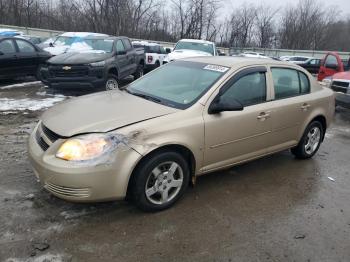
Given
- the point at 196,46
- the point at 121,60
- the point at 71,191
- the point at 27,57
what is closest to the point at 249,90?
the point at 71,191

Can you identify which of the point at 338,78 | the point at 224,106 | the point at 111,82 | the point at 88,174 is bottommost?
the point at 111,82

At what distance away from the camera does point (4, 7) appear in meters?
38.7

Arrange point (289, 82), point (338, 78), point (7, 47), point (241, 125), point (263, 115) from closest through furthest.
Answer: point (241, 125) → point (263, 115) → point (289, 82) → point (338, 78) → point (7, 47)

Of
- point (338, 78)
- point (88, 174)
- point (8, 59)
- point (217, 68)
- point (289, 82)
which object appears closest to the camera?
point (88, 174)

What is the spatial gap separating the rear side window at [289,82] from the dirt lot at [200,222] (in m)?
1.16

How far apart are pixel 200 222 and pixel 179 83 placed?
1.78 m

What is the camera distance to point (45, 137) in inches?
142

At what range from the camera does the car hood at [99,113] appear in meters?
3.41

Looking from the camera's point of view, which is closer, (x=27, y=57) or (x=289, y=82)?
(x=289, y=82)

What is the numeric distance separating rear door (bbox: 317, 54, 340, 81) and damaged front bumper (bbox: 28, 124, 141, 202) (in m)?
10.9

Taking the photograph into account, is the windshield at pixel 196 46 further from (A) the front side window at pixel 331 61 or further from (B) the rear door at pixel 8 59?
(B) the rear door at pixel 8 59

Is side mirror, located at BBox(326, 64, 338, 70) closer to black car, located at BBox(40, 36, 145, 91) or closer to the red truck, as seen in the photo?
the red truck

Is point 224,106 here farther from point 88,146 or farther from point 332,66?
point 332,66

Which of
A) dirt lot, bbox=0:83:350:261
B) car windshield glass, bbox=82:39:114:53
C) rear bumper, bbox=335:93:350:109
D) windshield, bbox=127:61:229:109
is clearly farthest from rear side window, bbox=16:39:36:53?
rear bumper, bbox=335:93:350:109
